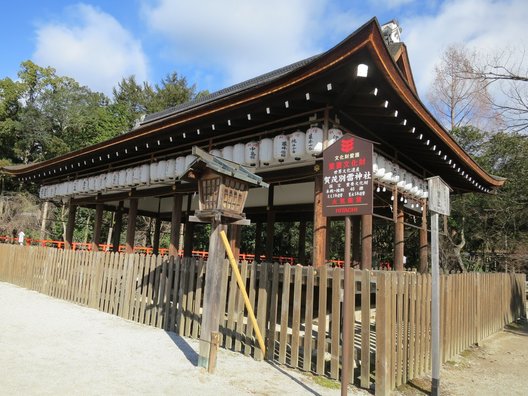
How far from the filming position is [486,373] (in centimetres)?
558

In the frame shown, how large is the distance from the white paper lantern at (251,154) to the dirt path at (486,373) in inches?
179

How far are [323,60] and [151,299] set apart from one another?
5192 mm

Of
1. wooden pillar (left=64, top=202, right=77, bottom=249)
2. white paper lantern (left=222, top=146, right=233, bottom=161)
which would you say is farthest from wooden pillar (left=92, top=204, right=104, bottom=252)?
white paper lantern (left=222, top=146, right=233, bottom=161)

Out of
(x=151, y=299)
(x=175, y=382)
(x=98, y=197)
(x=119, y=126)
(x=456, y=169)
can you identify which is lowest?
(x=175, y=382)

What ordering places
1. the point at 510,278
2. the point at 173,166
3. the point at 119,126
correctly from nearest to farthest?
1. the point at 173,166
2. the point at 510,278
3. the point at 119,126

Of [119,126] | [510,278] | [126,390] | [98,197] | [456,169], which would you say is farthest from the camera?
[119,126]

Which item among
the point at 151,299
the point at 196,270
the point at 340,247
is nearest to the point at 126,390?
the point at 196,270

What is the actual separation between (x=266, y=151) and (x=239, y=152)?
2.41 feet

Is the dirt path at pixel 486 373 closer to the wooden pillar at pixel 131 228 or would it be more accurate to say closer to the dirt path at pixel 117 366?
the dirt path at pixel 117 366

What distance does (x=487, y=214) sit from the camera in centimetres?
1936

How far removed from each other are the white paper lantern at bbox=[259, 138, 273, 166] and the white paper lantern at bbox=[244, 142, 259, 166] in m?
0.17

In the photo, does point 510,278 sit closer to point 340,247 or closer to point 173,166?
point 173,166

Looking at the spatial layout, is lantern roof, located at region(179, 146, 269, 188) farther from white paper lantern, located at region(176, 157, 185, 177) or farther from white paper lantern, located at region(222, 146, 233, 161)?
white paper lantern, located at region(176, 157, 185, 177)

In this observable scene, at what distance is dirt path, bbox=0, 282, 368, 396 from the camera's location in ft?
12.8
